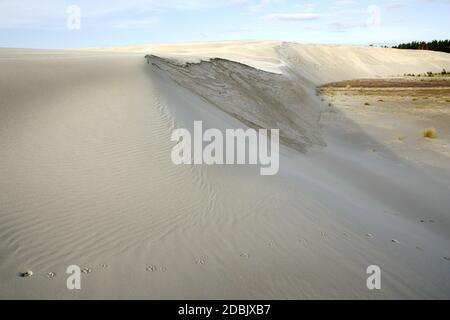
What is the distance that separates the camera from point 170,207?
15.3 feet

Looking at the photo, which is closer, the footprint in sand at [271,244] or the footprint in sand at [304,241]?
the footprint in sand at [271,244]

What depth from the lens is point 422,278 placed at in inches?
167

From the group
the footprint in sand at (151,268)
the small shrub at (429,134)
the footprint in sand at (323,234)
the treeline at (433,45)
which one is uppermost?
the treeline at (433,45)

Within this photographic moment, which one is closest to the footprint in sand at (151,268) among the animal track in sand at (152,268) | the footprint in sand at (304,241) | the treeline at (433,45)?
the animal track in sand at (152,268)

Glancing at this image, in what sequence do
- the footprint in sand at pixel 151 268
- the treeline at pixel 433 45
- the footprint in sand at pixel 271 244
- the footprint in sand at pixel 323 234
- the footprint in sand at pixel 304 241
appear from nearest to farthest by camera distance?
the footprint in sand at pixel 151 268 → the footprint in sand at pixel 271 244 → the footprint in sand at pixel 304 241 → the footprint in sand at pixel 323 234 → the treeline at pixel 433 45

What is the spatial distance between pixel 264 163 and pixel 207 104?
3848 millimetres

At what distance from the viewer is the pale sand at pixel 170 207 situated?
3.54 meters

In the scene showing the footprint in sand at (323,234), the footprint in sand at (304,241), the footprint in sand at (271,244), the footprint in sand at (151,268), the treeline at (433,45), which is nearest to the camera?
the footprint in sand at (151,268)

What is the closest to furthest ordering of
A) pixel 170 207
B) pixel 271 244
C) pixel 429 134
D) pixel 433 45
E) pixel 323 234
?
pixel 271 244 → pixel 170 207 → pixel 323 234 → pixel 429 134 → pixel 433 45

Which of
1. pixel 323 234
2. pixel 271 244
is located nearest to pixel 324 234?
pixel 323 234

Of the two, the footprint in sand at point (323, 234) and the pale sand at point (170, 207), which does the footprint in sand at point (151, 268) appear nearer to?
the pale sand at point (170, 207)

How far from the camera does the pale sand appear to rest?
3541mm

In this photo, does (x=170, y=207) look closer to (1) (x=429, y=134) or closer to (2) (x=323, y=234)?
(2) (x=323, y=234)

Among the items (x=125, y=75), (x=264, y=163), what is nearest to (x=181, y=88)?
(x=125, y=75)
